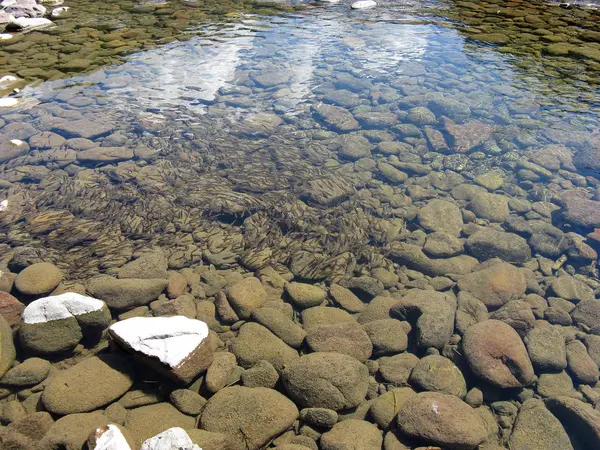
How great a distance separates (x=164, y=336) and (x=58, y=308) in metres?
1.13

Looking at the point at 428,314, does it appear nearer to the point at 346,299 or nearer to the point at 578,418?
the point at 346,299

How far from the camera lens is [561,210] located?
591 cm


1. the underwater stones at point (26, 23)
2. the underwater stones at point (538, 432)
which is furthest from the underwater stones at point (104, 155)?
the underwater stones at point (26, 23)

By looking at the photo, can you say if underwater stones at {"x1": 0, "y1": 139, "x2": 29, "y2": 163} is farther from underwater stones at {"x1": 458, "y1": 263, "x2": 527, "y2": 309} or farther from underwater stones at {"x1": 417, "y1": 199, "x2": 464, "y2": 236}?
underwater stones at {"x1": 458, "y1": 263, "x2": 527, "y2": 309}

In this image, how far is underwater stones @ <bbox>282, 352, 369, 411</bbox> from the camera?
341cm

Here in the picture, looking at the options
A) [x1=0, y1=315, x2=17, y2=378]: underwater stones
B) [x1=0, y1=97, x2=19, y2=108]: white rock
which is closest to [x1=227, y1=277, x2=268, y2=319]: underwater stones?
[x1=0, y1=315, x2=17, y2=378]: underwater stones

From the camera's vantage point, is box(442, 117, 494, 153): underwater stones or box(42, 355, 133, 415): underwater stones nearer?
box(42, 355, 133, 415): underwater stones

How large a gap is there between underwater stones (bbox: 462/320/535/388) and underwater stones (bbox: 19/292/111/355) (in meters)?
3.67

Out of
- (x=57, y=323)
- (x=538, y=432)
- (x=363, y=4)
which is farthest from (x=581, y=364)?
(x=363, y=4)

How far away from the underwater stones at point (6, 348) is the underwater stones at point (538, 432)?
14.5 feet

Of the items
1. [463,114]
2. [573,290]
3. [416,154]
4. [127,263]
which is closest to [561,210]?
[573,290]

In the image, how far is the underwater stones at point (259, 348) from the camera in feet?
12.4

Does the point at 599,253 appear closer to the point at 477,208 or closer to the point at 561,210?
the point at 561,210

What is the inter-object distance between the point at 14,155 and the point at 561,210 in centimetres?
892
